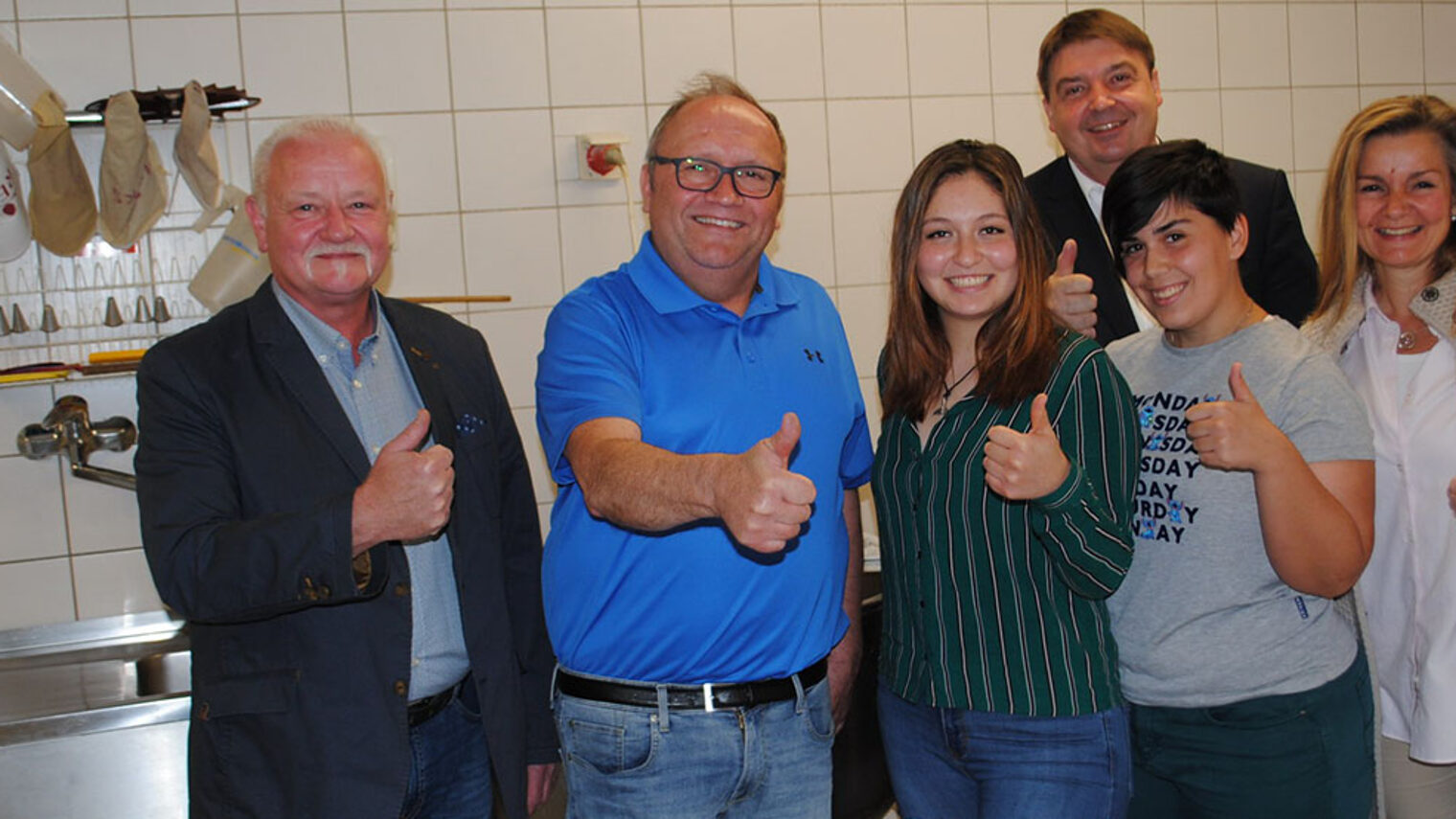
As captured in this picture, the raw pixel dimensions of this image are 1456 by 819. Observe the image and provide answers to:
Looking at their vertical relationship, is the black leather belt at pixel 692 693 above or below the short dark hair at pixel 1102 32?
below

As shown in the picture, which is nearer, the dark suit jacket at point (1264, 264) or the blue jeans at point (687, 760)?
the blue jeans at point (687, 760)

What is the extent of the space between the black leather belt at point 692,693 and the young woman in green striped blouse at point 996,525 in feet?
0.52

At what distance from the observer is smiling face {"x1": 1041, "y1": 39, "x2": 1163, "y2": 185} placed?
2168mm

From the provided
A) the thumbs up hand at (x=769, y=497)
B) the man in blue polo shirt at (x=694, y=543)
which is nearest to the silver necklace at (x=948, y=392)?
the man in blue polo shirt at (x=694, y=543)

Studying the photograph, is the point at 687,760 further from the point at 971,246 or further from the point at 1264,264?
the point at 1264,264

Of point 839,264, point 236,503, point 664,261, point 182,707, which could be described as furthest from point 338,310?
point 839,264

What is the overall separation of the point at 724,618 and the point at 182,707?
1145 mm

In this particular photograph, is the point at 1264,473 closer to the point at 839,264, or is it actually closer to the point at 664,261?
the point at 664,261

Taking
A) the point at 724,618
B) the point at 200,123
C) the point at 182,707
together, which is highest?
the point at 200,123

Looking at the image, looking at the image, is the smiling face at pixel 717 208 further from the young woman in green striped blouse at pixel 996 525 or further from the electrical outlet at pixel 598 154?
the electrical outlet at pixel 598 154

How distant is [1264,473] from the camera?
1382 millimetres

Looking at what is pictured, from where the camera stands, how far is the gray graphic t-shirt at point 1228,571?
1438 mm

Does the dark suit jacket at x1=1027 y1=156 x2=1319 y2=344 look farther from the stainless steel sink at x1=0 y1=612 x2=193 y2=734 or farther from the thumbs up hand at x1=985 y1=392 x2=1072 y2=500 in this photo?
the stainless steel sink at x1=0 y1=612 x2=193 y2=734

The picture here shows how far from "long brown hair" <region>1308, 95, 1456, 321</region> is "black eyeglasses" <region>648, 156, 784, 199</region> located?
0.85 meters
